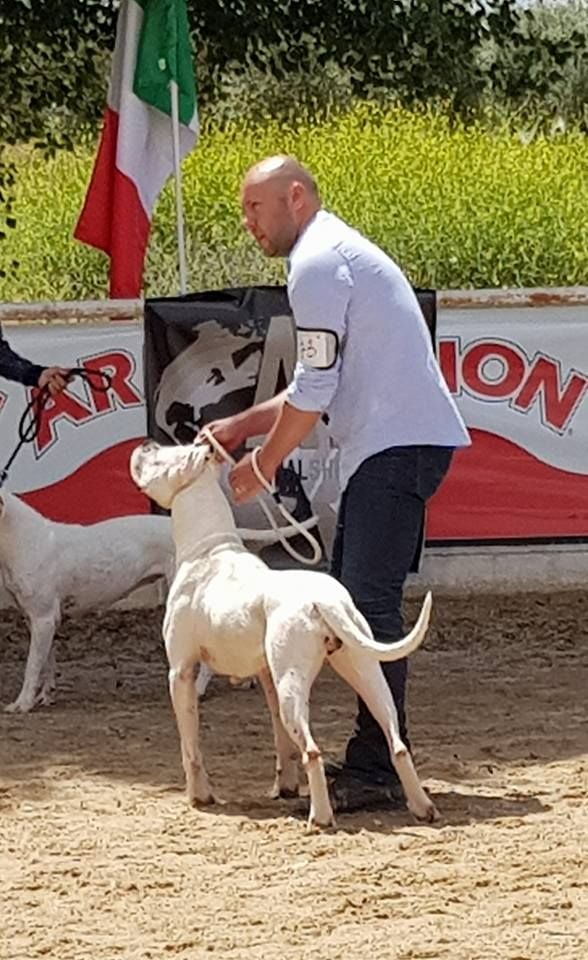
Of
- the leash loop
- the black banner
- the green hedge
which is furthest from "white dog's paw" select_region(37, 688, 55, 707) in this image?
the green hedge

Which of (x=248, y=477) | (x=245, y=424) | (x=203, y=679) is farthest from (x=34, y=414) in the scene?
(x=248, y=477)

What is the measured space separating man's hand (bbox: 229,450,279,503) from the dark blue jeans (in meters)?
0.32

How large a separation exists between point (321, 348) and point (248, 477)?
0.46 metres

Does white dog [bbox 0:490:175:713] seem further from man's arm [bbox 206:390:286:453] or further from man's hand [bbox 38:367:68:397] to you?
man's arm [bbox 206:390:286:453]

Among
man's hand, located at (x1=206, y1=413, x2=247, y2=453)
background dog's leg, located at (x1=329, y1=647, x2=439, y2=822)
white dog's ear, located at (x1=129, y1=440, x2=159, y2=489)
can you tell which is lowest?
background dog's leg, located at (x1=329, y1=647, x2=439, y2=822)

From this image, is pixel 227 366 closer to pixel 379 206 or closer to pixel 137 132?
pixel 137 132

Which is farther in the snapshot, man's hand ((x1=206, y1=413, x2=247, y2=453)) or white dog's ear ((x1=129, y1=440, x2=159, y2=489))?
white dog's ear ((x1=129, y1=440, x2=159, y2=489))

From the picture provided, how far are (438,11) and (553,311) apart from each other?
8.94 ft

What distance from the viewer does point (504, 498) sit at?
33.1 ft

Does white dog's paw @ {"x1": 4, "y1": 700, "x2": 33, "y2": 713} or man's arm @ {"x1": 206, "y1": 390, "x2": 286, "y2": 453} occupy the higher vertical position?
man's arm @ {"x1": 206, "y1": 390, "x2": 286, "y2": 453}

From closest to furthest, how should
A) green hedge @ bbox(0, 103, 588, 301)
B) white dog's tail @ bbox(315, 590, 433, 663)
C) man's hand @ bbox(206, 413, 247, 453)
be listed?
Result: 1. white dog's tail @ bbox(315, 590, 433, 663)
2. man's hand @ bbox(206, 413, 247, 453)
3. green hedge @ bbox(0, 103, 588, 301)

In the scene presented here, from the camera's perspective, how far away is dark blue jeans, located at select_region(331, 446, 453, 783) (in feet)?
19.7

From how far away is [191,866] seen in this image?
18.3ft

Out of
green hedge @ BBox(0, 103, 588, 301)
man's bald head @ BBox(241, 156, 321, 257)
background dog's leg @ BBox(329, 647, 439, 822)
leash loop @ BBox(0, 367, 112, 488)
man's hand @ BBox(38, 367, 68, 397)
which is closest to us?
background dog's leg @ BBox(329, 647, 439, 822)
